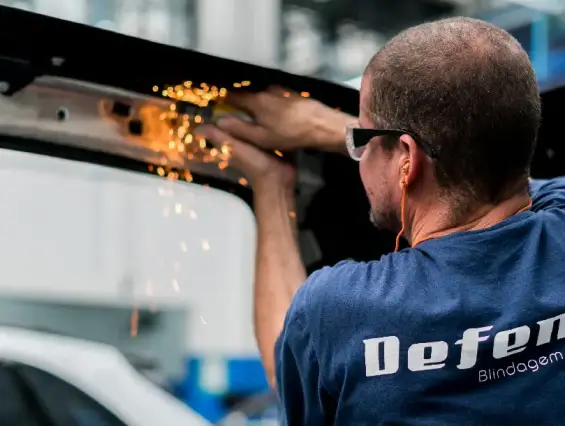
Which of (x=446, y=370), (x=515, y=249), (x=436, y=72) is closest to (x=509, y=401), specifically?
(x=446, y=370)

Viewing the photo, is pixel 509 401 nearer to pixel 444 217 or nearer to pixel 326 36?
pixel 444 217

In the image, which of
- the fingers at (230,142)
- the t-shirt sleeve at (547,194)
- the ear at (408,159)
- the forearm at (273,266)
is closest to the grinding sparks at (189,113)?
the fingers at (230,142)

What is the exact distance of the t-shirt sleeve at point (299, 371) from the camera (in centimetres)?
102

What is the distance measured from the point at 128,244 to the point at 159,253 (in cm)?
6

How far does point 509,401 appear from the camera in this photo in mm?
948

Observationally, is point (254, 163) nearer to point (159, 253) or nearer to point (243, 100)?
point (243, 100)

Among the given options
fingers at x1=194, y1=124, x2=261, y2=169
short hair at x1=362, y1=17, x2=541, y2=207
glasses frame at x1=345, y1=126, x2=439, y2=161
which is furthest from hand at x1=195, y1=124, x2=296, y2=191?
short hair at x1=362, y1=17, x2=541, y2=207

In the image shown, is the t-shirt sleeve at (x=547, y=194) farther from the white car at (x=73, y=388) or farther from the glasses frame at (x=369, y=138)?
the white car at (x=73, y=388)

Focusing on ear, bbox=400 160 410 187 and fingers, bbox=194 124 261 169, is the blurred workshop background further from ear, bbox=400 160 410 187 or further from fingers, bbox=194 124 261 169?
ear, bbox=400 160 410 187

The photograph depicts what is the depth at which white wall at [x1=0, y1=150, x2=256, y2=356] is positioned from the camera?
1.27 metres

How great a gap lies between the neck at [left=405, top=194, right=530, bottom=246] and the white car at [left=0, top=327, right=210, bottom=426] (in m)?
0.63

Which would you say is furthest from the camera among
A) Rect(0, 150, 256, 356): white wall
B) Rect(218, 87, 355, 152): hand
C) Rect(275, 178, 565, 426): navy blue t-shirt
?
Rect(218, 87, 355, 152): hand

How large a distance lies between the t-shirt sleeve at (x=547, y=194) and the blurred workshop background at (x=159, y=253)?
497 mm

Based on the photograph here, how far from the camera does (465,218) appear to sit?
103 centimetres
